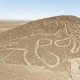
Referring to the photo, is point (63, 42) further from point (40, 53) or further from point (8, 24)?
point (8, 24)

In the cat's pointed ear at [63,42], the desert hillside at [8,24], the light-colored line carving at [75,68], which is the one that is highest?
the desert hillside at [8,24]

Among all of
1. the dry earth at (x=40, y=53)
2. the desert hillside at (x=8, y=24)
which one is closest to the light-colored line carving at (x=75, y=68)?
the dry earth at (x=40, y=53)

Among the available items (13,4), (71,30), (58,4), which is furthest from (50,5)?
(71,30)

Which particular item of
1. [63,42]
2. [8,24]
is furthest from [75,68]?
[8,24]

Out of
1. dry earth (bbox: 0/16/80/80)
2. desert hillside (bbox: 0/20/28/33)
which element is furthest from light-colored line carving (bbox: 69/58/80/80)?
desert hillside (bbox: 0/20/28/33)

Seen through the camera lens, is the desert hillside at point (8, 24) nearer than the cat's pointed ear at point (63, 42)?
No

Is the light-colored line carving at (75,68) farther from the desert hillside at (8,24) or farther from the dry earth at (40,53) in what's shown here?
the desert hillside at (8,24)

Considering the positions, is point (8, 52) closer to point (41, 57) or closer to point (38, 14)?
point (41, 57)

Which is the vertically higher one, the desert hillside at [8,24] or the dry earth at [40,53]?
the desert hillside at [8,24]
